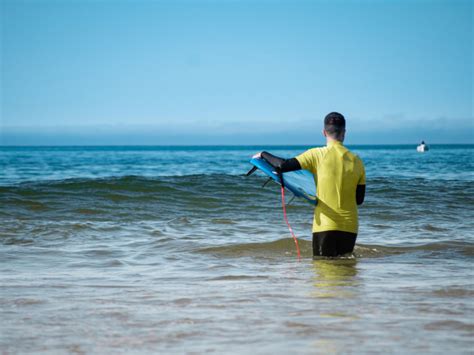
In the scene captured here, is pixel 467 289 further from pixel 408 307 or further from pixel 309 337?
pixel 309 337

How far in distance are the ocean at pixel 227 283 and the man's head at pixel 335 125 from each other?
1.28 meters

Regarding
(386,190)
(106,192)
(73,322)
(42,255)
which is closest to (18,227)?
(42,255)

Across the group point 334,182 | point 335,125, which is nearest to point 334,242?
point 334,182

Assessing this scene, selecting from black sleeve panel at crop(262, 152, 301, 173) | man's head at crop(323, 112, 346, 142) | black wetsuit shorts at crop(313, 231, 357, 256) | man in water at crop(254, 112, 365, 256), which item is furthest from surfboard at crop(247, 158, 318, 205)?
man's head at crop(323, 112, 346, 142)

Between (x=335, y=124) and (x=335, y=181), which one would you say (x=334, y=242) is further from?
(x=335, y=124)

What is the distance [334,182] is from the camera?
5.95 m

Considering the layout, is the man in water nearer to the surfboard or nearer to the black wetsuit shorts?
the black wetsuit shorts

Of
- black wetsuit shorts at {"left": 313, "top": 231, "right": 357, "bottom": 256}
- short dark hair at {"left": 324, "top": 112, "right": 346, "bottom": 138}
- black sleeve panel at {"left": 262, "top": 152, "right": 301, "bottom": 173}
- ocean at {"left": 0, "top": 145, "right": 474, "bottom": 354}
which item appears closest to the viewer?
ocean at {"left": 0, "top": 145, "right": 474, "bottom": 354}

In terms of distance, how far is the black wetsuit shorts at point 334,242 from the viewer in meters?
6.09

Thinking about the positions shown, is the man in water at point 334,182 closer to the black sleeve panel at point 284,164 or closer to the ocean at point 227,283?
the black sleeve panel at point 284,164

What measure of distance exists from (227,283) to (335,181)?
58.5 inches

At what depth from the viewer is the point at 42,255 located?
7.36 metres

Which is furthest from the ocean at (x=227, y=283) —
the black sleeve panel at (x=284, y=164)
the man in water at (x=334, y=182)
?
the black sleeve panel at (x=284, y=164)

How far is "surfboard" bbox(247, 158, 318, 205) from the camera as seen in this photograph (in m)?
6.11
